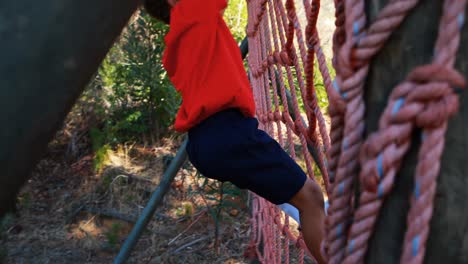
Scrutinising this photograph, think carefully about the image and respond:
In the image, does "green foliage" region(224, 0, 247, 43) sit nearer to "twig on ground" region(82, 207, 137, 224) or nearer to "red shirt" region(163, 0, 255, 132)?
"twig on ground" region(82, 207, 137, 224)

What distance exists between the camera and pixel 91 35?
494 mm

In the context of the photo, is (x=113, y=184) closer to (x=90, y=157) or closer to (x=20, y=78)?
(x=90, y=157)

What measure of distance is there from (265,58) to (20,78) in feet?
5.22

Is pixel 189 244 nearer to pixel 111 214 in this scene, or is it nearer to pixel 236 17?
pixel 111 214

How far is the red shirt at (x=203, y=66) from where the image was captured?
1478 mm

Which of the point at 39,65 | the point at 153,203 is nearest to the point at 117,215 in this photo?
the point at 153,203

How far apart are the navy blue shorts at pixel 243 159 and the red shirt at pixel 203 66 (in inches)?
1.5

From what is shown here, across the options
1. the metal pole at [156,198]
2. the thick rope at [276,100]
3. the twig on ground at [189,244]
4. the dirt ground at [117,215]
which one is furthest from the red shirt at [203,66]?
the twig on ground at [189,244]

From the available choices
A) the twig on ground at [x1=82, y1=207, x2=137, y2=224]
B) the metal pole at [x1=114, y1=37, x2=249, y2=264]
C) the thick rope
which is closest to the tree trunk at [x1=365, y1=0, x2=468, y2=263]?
the thick rope

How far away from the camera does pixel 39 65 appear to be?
0.47 meters

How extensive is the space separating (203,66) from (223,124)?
0.16 m

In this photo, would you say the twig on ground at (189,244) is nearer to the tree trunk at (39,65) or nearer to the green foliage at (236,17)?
the green foliage at (236,17)

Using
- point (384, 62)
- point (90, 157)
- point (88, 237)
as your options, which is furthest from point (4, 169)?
point (90, 157)

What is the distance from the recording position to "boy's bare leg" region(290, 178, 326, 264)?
1503 mm
